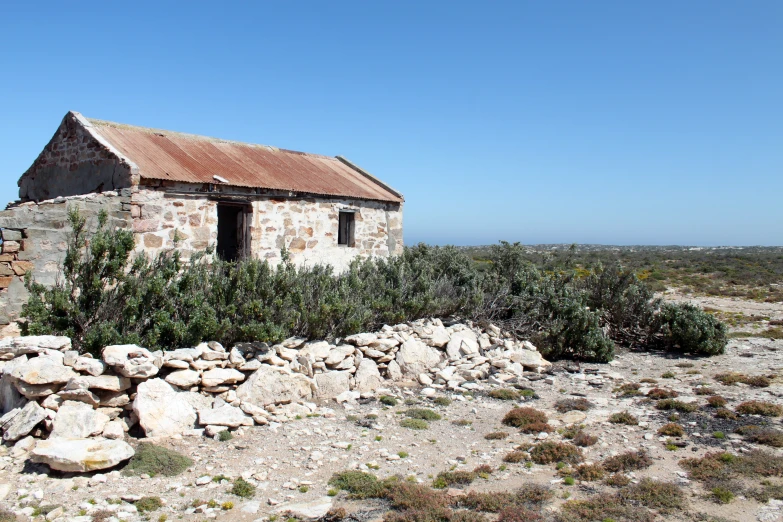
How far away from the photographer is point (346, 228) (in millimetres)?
14711

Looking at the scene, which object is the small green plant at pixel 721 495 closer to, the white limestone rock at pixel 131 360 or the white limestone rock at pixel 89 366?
the white limestone rock at pixel 131 360

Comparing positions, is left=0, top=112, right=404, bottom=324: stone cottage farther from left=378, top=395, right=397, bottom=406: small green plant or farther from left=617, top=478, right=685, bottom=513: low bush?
left=617, top=478, right=685, bottom=513: low bush

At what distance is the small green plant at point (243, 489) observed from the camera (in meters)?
5.21

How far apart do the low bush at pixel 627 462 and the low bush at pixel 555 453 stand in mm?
303

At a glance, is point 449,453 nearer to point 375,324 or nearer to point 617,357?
point 375,324

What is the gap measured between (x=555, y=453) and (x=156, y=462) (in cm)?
410

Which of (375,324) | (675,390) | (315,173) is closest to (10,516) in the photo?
(375,324)

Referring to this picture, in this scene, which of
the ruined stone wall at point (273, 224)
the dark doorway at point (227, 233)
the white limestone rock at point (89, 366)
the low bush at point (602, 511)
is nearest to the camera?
the low bush at point (602, 511)

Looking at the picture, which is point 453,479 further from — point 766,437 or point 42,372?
point 42,372

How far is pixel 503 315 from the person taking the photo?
39.1 ft

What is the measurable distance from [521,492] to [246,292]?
5044mm

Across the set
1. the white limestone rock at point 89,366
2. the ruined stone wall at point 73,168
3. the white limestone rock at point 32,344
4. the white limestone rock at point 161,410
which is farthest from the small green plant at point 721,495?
the ruined stone wall at point 73,168

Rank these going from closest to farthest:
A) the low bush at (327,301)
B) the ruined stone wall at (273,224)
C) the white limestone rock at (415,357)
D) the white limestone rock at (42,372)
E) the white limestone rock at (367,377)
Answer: the white limestone rock at (42,372)
the low bush at (327,301)
the white limestone rock at (367,377)
the white limestone rock at (415,357)
the ruined stone wall at (273,224)

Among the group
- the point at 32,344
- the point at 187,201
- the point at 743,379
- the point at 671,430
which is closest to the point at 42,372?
the point at 32,344
